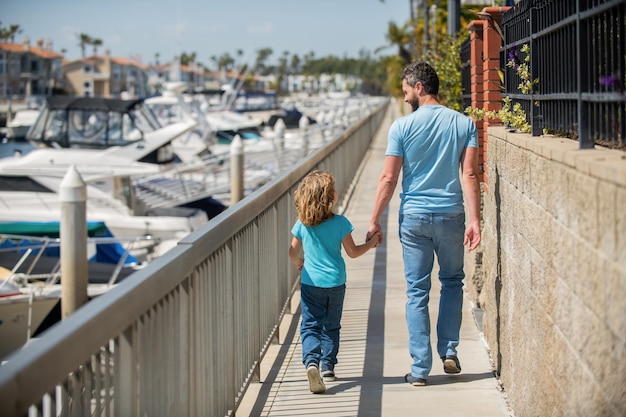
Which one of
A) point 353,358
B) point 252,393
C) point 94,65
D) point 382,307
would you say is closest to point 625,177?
point 252,393

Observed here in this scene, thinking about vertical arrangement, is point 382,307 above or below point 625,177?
below

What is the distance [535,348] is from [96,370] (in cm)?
237

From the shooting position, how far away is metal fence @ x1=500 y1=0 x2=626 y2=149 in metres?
3.77

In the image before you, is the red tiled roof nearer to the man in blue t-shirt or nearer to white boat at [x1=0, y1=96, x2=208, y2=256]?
white boat at [x1=0, y1=96, x2=208, y2=256]

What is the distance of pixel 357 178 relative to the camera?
21328mm

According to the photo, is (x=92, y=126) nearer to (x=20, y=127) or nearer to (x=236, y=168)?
(x=236, y=168)

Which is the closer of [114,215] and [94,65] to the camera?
[114,215]

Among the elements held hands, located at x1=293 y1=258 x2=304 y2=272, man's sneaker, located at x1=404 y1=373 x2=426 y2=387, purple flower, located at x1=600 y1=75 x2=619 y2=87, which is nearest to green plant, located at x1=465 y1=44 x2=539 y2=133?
held hands, located at x1=293 y1=258 x2=304 y2=272

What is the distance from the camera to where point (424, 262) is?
19.7 feet

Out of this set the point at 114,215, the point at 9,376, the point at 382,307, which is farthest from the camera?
the point at 114,215

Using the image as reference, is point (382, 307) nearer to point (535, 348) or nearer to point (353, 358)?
point (353, 358)

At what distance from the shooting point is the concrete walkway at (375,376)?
5.73 m

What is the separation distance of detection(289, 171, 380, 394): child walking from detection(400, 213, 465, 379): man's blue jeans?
9.7 inches

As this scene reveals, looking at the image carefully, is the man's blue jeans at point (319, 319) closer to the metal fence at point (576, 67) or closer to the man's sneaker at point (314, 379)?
the man's sneaker at point (314, 379)
